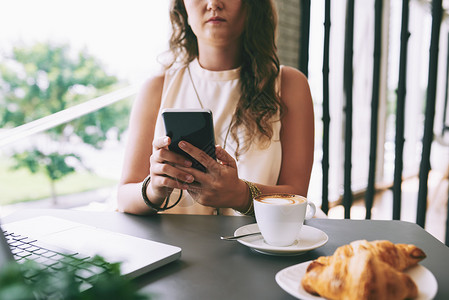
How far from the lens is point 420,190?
55.4 inches

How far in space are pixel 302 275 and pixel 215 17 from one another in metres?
0.91

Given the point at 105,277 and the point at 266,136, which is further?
the point at 266,136

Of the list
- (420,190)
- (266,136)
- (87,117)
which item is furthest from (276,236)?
A: (87,117)

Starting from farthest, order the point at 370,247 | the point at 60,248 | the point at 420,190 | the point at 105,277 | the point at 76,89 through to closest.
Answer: the point at 76,89 < the point at 420,190 < the point at 60,248 < the point at 370,247 < the point at 105,277

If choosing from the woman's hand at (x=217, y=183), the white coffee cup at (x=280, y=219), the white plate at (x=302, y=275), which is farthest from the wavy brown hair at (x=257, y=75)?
the white plate at (x=302, y=275)

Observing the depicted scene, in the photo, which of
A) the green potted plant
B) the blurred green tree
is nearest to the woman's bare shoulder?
the green potted plant

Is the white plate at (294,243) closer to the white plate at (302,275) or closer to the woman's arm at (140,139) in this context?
the white plate at (302,275)

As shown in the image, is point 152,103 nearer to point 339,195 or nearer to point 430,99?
point 430,99

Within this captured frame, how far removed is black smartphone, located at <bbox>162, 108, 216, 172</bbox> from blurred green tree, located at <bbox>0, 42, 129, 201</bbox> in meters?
6.39

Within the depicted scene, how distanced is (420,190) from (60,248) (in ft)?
4.25

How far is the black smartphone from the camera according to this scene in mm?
742

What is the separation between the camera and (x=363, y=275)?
1.28 feet

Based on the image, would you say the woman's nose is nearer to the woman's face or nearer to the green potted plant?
the woman's face

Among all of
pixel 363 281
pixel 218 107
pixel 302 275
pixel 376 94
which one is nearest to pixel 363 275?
pixel 363 281
